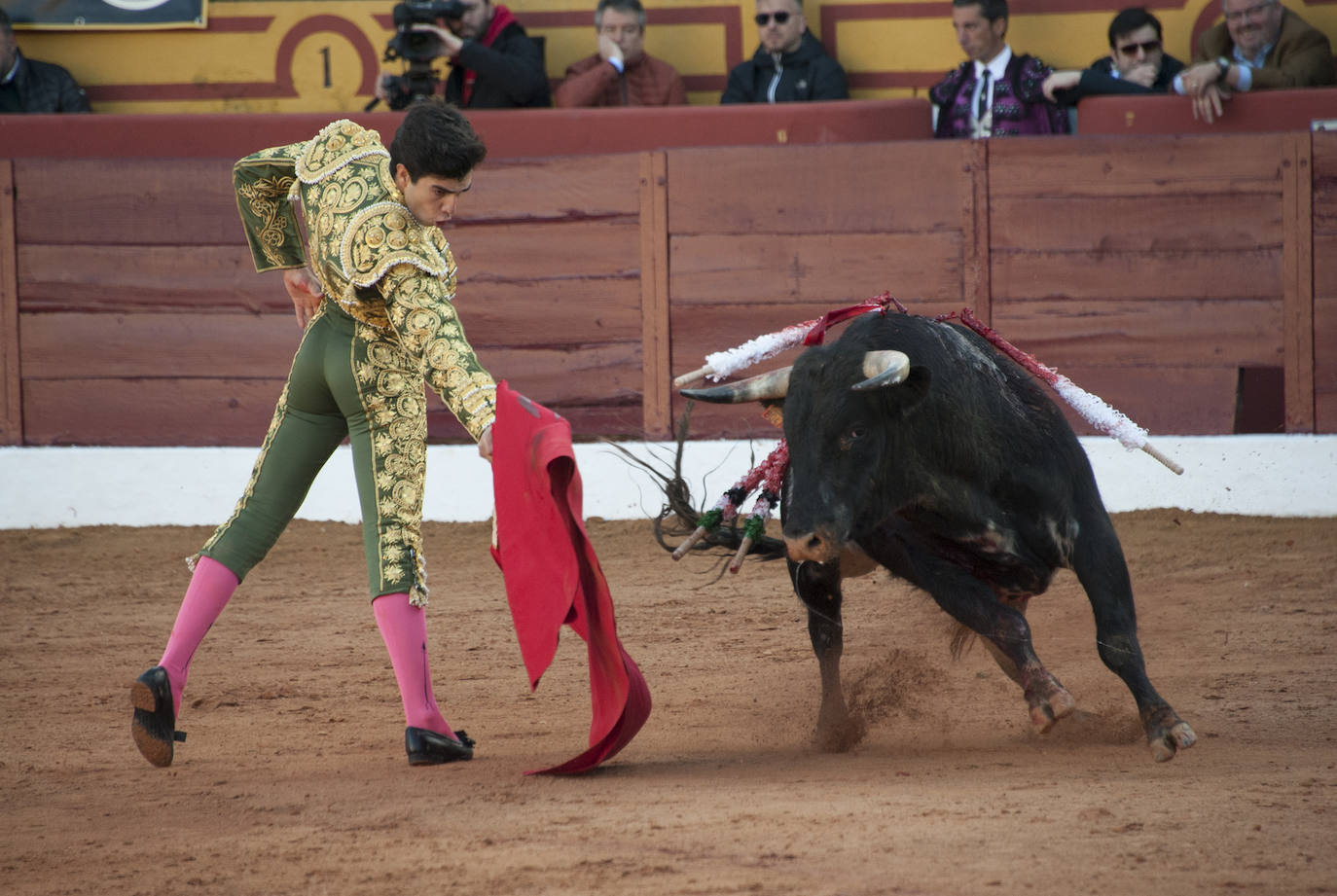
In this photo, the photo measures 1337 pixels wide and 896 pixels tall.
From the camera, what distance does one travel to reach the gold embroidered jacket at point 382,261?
9.43ft

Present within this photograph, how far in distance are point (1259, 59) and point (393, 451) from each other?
4.71 meters

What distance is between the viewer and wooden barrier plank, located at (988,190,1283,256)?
6.11 m

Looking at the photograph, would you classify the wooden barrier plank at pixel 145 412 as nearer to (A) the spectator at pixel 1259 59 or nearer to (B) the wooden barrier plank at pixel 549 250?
(B) the wooden barrier plank at pixel 549 250

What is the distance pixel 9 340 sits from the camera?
21.9ft

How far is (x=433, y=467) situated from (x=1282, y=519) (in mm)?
3487

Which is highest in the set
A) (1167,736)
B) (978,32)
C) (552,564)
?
(978,32)

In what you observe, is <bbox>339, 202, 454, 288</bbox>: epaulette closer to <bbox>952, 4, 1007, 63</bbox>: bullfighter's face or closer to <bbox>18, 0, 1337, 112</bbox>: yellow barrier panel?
<bbox>952, 4, 1007, 63</bbox>: bullfighter's face

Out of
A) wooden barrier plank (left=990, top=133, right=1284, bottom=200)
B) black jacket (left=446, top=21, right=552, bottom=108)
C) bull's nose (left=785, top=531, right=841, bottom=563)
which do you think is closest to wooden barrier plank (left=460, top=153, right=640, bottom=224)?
black jacket (left=446, top=21, right=552, bottom=108)

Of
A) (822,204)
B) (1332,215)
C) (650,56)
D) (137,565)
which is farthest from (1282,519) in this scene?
(137,565)

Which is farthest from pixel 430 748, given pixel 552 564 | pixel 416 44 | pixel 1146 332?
pixel 1146 332

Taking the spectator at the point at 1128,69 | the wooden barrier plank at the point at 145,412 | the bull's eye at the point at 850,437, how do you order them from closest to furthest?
the bull's eye at the point at 850,437 < the spectator at the point at 1128,69 < the wooden barrier plank at the point at 145,412

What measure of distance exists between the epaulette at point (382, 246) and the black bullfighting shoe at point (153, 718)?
2.88 feet

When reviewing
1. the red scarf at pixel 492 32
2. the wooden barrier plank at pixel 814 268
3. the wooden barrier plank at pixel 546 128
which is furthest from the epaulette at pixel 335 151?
the red scarf at pixel 492 32

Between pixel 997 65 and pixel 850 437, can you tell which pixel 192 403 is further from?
pixel 850 437
